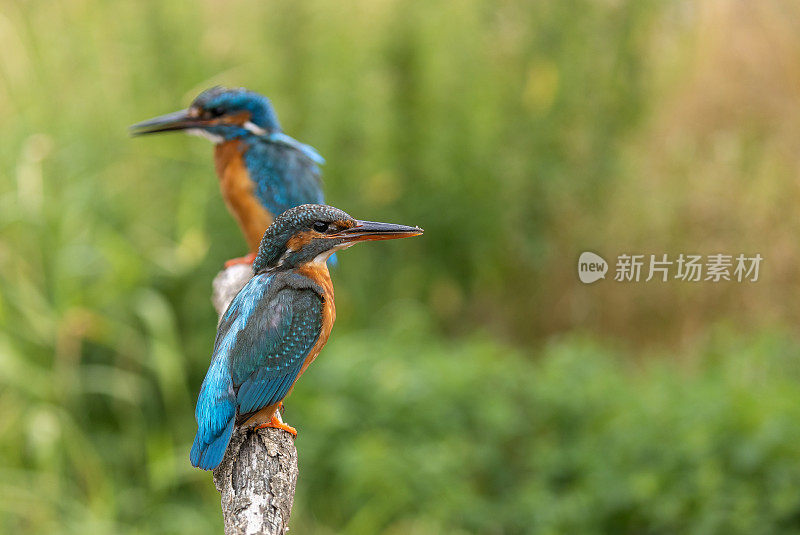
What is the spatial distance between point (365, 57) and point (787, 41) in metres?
3.07

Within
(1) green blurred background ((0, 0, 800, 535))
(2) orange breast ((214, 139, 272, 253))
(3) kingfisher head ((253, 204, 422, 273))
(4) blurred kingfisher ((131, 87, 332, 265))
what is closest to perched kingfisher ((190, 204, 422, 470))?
(3) kingfisher head ((253, 204, 422, 273))

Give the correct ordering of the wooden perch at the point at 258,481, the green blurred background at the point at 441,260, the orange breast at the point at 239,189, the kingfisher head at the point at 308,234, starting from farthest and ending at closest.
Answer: the green blurred background at the point at 441,260
the orange breast at the point at 239,189
the kingfisher head at the point at 308,234
the wooden perch at the point at 258,481

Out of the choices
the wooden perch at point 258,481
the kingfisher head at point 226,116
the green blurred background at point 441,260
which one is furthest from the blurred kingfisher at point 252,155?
the green blurred background at point 441,260

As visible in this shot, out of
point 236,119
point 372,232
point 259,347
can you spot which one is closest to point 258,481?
point 259,347

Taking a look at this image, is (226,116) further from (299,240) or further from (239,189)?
(299,240)

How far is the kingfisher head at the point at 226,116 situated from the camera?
235 centimetres

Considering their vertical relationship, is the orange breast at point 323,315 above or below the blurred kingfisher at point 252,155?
below

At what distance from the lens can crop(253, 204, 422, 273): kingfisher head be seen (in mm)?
1496

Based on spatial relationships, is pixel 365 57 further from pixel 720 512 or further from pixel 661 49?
pixel 720 512

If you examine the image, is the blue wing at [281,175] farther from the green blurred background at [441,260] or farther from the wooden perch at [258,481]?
the green blurred background at [441,260]

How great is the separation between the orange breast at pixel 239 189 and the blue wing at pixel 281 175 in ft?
0.09

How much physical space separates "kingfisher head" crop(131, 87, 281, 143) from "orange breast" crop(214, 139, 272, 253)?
0.15 ft

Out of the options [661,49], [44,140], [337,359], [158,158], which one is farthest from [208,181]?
[661,49]

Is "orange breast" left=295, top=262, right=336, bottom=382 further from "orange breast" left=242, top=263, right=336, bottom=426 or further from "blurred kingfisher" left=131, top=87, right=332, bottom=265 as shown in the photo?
"blurred kingfisher" left=131, top=87, right=332, bottom=265
